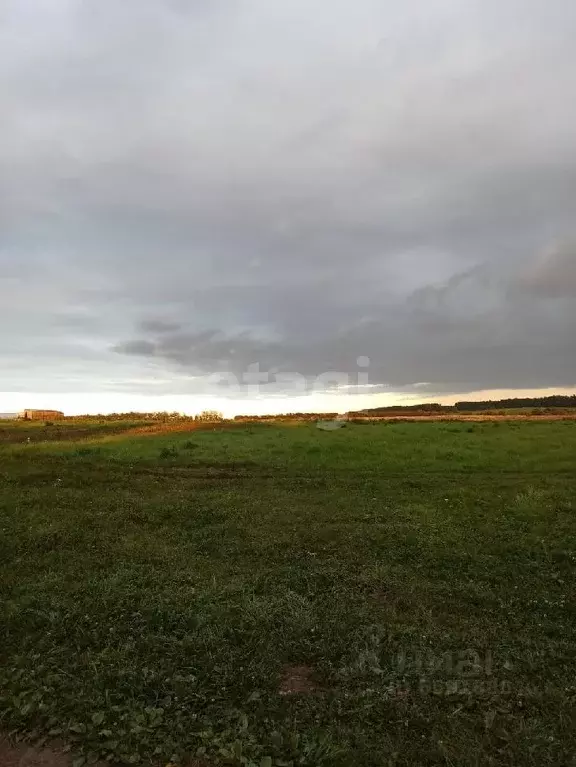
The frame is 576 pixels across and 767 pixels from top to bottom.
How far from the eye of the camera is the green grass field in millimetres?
6145

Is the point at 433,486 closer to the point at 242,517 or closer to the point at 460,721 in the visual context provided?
the point at 242,517

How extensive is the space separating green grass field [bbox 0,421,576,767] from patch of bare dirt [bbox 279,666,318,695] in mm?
31

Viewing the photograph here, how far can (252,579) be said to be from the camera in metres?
10.5

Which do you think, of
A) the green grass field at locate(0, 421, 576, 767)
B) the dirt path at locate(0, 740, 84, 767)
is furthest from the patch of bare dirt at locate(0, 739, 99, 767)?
the green grass field at locate(0, 421, 576, 767)

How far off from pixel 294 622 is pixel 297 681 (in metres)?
1.38

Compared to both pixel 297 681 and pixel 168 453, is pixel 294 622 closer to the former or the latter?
pixel 297 681

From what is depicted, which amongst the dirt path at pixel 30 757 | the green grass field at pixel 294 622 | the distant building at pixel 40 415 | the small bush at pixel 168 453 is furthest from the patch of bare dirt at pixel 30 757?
the distant building at pixel 40 415

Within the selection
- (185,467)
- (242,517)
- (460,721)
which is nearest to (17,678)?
(460,721)

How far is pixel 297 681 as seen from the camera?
23.7 feet

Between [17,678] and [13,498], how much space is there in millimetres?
10583

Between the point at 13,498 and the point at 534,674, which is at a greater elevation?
the point at 13,498

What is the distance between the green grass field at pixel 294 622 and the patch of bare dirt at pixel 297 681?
0.03 metres

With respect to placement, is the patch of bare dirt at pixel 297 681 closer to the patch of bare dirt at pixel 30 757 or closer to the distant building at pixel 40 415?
the patch of bare dirt at pixel 30 757

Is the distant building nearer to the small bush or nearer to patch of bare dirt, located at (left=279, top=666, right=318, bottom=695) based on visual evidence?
the small bush
